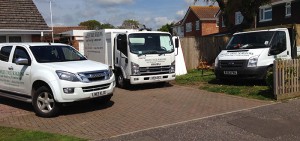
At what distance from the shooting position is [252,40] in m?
12.9

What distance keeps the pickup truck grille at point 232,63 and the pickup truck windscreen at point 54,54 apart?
17.4 ft

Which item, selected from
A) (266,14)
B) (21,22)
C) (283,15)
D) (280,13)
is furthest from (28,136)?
(266,14)

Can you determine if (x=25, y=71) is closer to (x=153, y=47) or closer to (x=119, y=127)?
(x=119, y=127)

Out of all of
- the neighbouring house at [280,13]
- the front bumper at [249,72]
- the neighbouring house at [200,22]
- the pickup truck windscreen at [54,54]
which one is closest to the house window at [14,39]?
the pickup truck windscreen at [54,54]

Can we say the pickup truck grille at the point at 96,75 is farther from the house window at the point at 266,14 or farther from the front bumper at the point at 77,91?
the house window at the point at 266,14

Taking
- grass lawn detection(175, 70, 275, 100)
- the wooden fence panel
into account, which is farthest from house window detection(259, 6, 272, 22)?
the wooden fence panel

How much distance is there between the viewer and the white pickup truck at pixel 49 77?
8406 mm

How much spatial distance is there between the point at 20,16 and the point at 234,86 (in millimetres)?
14712

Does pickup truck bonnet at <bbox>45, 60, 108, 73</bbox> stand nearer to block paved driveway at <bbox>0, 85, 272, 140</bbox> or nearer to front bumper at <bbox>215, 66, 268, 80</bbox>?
block paved driveway at <bbox>0, 85, 272, 140</bbox>

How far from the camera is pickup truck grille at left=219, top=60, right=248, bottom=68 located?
12.0 meters

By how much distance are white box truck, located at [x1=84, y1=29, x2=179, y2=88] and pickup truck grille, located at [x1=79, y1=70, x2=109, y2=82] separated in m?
3.31

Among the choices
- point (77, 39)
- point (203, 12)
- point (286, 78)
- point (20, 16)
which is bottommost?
point (286, 78)

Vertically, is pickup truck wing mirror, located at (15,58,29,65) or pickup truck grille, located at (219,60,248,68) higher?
pickup truck wing mirror, located at (15,58,29,65)

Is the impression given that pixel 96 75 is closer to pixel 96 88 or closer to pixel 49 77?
pixel 96 88
